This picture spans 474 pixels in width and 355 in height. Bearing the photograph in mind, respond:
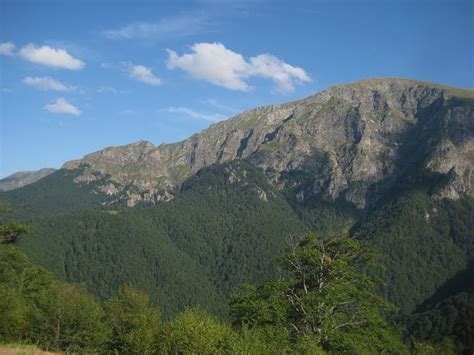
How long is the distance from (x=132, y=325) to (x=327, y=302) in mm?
18774

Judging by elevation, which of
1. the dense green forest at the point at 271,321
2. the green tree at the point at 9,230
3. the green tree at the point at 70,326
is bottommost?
the green tree at the point at 70,326

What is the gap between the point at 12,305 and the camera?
44281 mm

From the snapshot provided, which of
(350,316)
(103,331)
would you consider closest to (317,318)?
(350,316)

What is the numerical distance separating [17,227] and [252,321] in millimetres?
49140

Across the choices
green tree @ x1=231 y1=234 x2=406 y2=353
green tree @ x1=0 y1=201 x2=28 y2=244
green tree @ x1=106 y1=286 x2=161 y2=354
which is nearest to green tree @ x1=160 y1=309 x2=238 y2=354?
green tree @ x1=106 y1=286 x2=161 y2=354

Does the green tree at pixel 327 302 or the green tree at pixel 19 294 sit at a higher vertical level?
the green tree at pixel 327 302

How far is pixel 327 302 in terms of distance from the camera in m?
39.1

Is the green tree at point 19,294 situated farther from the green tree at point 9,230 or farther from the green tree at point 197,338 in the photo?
the green tree at point 197,338

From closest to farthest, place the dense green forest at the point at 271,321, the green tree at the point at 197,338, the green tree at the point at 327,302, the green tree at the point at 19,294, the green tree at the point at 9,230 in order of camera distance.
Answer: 1. the green tree at the point at 197,338
2. the dense green forest at the point at 271,321
3. the green tree at the point at 327,302
4. the green tree at the point at 19,294
5. the green tree at the point at 9,230

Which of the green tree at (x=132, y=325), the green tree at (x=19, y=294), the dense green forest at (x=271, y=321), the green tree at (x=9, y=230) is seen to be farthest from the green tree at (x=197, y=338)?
the green tree at (x=9, y=230)

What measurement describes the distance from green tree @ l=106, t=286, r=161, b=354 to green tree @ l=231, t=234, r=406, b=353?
7.97 m

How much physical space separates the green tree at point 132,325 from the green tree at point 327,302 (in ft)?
26.2

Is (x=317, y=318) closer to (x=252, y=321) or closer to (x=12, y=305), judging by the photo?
(x=252, y=321)

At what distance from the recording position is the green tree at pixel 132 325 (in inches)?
1296
